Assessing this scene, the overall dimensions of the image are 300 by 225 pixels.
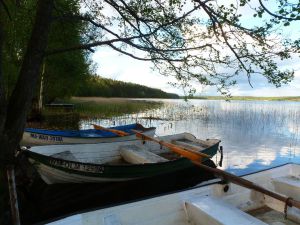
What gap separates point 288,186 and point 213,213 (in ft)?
9.57

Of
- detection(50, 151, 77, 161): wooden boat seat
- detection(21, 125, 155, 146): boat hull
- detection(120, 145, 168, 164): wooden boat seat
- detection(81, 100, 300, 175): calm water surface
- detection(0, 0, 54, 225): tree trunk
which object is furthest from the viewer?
detection(81, 100, 300, 175): calm water surface

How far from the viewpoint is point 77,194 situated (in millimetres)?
9461

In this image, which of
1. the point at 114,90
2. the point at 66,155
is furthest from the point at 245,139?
the point at 114,90

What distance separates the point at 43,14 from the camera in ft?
17.7

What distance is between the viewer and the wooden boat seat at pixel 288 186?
655 cm

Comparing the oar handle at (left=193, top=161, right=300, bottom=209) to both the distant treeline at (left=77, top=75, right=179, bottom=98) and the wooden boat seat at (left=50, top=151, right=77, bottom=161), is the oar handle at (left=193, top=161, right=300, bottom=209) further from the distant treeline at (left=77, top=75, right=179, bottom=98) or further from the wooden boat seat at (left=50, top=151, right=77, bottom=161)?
the distant treeline at (left=77, top=75, right=179, bottom=98)

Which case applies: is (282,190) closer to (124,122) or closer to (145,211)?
(145,211)

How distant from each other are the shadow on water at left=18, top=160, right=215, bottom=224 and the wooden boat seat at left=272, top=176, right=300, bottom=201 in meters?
3.43

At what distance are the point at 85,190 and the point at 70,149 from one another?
5.22ft

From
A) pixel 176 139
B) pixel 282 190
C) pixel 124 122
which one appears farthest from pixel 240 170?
pixel 124 122

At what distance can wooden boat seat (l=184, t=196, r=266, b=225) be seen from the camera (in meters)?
4.53

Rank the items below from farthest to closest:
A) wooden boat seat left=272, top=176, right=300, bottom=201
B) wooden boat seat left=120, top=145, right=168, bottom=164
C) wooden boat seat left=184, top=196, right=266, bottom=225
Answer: wooden boat seat left=120, top=145, right=168, bottom=164, wooden boat seat left=272, top=176, right=300, bottom=201, wooden boat seat left=184, top=196, right=266, bottom=225

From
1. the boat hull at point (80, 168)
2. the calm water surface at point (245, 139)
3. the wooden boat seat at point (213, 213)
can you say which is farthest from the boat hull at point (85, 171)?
the wooden boat seat at point (213, 213)

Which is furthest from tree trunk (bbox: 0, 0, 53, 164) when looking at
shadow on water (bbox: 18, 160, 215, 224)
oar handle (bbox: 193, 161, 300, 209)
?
oar handle (bbox: 193, 161, 300, 209)
